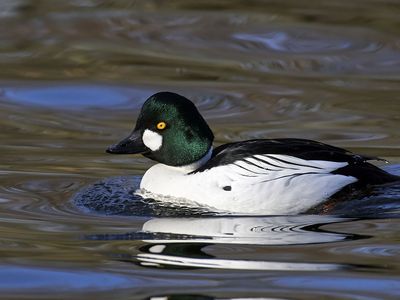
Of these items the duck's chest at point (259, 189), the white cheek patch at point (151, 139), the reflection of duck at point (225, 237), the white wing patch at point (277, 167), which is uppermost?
the white cheek patch at point (151, 139)

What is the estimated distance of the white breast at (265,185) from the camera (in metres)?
8.38

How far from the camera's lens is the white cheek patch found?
880 cm

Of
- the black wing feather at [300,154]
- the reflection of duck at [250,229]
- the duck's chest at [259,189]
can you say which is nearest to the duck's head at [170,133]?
the black wing feather at [300,154]

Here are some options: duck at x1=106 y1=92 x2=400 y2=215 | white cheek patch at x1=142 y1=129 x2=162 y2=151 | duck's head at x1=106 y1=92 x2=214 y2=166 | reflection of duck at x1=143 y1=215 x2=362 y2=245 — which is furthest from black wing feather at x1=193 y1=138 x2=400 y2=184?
reflection of duck at x1=143 y1=215 x2=362 y2=245

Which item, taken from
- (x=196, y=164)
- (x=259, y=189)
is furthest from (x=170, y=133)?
(x=259, y=189)

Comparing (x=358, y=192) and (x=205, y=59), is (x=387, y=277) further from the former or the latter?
(x=205, y=59)

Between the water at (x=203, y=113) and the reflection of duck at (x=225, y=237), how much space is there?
0.04 ft

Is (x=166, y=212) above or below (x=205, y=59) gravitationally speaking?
below

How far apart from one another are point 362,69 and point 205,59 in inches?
67.1

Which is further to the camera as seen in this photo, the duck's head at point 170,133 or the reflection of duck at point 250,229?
the duck's head at point 170,133

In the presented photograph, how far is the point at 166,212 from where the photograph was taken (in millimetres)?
8445

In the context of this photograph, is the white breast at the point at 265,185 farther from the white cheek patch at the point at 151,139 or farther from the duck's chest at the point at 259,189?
the white cheek patch at the point at 151,139

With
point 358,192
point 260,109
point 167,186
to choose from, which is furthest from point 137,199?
point 260,109

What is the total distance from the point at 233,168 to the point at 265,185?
0.24m
